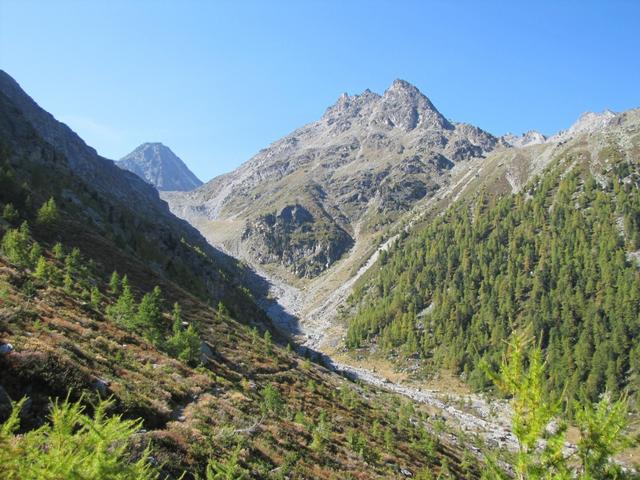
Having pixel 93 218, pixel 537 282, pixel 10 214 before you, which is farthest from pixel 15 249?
pixel 537 282

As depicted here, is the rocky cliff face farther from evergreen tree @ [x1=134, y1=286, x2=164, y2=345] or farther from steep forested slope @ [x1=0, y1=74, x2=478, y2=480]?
evergreen tree @ [x1=134, y1=286, x2=164, y2=345]

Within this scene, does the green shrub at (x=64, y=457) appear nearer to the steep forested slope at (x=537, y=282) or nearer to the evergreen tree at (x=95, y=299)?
the evergreen tree at (x=95, y=299)

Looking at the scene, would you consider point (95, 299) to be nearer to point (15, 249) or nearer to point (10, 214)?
point (15, 249)

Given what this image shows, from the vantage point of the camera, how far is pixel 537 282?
4491 inches

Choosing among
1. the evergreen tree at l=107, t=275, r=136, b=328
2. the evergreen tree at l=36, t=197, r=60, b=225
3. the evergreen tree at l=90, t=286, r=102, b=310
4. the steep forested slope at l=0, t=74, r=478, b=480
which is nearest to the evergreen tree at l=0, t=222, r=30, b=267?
the steep forested slope at l=0, t=74, r=478, b=480

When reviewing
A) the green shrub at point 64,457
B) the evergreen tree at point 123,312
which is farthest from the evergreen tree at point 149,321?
the green shrub at point 64,457

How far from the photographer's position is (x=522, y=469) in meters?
9.41

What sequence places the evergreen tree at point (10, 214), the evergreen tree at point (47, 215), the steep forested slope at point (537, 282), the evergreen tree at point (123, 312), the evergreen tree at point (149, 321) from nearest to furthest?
the evergreen tree at point (149, 321)
the evergreen tree at point (123, 312)
the evergreen tree at point (10, 214)
the evergreen tree at point (47, 215)
the steep forested slope at point (537, 282)

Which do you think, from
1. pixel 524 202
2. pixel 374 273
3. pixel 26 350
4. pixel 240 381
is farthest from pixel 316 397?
pixel 524 202

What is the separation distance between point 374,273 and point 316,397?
434 feet

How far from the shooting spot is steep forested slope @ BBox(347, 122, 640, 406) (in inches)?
3580

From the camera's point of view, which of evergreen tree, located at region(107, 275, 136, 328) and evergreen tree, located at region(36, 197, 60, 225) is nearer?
evergreen tree, located at region(107, 275, 136, 328)

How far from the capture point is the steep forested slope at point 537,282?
90.9 m

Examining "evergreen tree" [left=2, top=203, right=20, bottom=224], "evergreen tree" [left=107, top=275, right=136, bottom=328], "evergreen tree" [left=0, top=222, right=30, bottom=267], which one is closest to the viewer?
"evergreen tree" [left=107, top=275, right=136, bottom=328]
